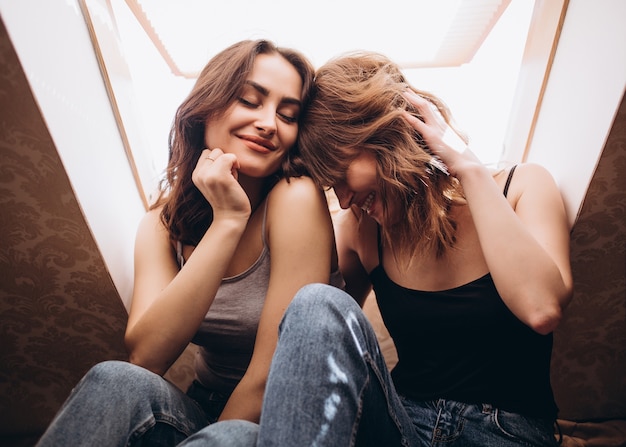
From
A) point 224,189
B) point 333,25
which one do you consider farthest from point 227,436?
point 333,25

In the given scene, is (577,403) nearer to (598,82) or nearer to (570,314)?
(570,314)

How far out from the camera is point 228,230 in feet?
2.76

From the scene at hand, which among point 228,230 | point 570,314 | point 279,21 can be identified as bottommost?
point 570,314

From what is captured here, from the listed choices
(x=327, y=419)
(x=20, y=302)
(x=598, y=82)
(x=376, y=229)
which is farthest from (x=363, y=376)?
(x=20, y=302)

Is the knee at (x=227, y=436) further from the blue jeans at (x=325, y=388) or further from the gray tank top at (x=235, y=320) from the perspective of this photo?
the gray tank top at (x=235, y=320)

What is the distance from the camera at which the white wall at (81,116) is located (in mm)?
826

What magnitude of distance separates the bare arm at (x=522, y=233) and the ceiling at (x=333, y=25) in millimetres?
567

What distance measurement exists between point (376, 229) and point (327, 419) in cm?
61

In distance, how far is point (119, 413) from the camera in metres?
0.61

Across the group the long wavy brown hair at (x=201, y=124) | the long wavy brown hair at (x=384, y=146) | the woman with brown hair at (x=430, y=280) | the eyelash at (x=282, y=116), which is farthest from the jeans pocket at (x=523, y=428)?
the eyelash at (x=282, y=116)

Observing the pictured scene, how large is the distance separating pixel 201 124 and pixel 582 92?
96 cm

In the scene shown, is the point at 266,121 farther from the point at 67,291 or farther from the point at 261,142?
the point at 67,291

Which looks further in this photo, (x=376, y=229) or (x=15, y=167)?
(x=376, y=229)

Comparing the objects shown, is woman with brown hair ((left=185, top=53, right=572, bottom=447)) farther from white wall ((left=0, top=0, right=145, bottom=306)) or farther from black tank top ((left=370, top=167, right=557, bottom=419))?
white wall ((left=0, top=0, right=145, bottom=306))
